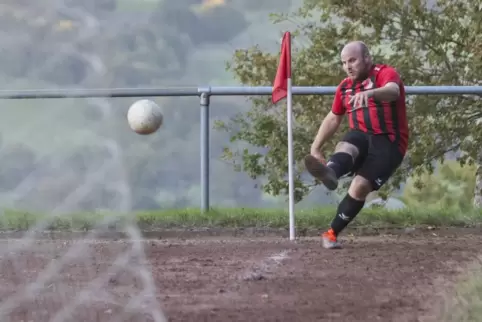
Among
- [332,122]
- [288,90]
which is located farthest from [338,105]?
[288,90]

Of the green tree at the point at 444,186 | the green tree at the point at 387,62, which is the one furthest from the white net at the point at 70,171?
the green tree at the point at 444,186

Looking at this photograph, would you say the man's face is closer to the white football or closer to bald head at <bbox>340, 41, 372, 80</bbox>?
bald head at <bbox>340, 41, 372, 80</bbox>

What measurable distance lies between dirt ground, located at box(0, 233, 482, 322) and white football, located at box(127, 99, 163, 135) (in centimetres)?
123

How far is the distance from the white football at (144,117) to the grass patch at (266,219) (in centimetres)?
73

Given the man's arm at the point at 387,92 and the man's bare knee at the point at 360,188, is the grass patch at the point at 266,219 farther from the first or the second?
the man's arm at the point at 387,92

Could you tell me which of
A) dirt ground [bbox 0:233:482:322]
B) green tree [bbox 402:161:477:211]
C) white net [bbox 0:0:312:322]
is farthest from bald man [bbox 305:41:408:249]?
green tree [bbox 402:161:477:211]

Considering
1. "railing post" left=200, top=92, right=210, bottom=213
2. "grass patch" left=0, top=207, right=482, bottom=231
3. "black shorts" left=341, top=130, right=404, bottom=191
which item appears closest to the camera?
"black shorts" left=341, top=130, right=404, bottom=191

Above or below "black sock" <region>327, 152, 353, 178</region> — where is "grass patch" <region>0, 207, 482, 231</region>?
below

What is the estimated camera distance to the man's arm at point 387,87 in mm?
5422

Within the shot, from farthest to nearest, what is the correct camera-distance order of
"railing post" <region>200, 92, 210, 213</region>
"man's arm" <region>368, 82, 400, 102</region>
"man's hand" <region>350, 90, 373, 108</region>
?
1. "railing post" <region>200, 92, 210, 213</region>
2. "man's arm" <region>368, 82, 400, 102</region>
3. "man's hand" <region>350, 90, 373, 108</region>

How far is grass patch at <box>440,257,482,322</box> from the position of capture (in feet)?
9.82

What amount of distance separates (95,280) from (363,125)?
8.28 feet

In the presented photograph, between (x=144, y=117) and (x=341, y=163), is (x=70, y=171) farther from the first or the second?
(x=144, y=117)

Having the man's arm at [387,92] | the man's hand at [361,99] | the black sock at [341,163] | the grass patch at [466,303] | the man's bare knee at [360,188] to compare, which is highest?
the man's arm at [387,92]
